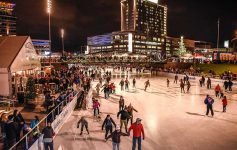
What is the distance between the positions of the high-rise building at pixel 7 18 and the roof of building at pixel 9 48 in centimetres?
10709

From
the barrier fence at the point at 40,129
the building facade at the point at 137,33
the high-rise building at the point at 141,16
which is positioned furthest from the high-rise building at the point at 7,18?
the barrier fence at the point at 40,129

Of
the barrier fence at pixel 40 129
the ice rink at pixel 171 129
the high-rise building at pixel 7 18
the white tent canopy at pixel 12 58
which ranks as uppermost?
the high-rise building at pixel 7 18

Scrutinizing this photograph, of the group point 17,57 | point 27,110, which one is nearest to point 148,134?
point 27,110

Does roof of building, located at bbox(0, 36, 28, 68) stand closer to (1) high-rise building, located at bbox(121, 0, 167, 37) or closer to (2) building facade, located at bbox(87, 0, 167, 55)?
(2) building facade, located at bbox(87, 0, 167, 55)

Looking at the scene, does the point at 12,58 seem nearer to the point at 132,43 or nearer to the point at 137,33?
the point at 132,43

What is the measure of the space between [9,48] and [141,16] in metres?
167

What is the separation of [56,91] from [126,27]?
163 metres

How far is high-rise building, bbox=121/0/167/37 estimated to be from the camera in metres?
176

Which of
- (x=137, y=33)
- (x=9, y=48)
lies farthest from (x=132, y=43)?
(x=9, y=48)

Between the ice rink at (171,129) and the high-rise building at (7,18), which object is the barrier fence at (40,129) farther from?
the high-rise building at (7,18)

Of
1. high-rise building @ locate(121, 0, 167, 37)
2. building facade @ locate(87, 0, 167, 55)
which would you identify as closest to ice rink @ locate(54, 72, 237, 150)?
building facade @ locate(87, 0, 167, 55)

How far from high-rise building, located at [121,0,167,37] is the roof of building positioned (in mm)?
151570

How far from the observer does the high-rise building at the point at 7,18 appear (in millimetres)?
117844

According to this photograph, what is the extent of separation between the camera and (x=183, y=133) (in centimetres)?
1199
